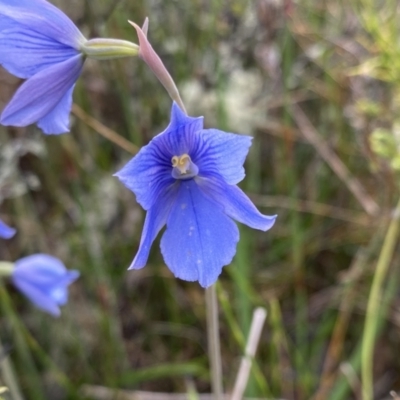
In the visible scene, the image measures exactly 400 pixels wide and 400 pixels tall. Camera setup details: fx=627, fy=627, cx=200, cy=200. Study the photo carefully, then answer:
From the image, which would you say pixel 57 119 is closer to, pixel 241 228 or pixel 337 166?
pixel 241 228

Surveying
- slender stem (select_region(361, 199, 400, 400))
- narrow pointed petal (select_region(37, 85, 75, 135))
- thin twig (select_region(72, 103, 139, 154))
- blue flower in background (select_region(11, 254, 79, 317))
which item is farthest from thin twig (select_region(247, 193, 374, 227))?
narrow pointed petal (select_region(37, 85, 75, 135))

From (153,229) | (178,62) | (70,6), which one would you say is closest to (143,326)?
(178,62)

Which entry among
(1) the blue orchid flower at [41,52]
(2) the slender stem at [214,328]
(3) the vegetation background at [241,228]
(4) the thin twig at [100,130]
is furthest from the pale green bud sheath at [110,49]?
(3) the vegetation background at [241,228]

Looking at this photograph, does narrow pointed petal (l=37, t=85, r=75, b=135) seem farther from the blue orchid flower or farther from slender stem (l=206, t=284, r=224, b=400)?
slender stem (l=206, t=284, r=224, b=400)

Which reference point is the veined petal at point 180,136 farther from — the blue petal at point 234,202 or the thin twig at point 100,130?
the thin twig at point 100,130

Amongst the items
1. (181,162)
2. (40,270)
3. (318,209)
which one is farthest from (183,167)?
(318,209)

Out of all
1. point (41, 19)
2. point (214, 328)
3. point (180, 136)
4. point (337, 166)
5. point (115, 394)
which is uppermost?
point (41, 19)

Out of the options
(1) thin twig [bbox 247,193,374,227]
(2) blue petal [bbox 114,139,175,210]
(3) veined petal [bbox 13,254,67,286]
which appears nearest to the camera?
(2) blue petal [bbox 114,139,175,210]

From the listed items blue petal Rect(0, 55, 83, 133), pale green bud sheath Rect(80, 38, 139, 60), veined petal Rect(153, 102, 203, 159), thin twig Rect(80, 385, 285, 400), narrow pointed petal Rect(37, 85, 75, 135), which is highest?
pale green bud sheath Rect(80, 38, 139, 60)
